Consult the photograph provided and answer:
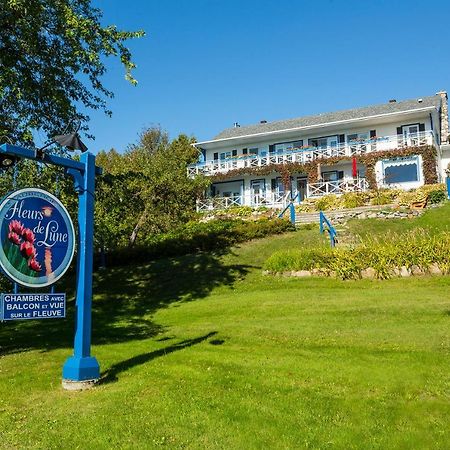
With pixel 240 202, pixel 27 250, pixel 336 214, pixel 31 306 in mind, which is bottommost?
pixel 31 306

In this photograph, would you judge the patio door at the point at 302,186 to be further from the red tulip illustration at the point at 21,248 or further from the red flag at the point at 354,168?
the red tulip illustration at the point at 21,248

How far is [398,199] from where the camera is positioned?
25859mm

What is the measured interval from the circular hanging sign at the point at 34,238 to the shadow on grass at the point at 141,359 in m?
1.69

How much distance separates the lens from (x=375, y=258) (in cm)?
1532

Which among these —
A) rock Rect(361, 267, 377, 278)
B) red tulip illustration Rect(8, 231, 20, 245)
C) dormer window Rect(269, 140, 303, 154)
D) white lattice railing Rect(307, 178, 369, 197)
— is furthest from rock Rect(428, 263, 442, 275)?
dormer window Rect(269, 140, 303, 154)

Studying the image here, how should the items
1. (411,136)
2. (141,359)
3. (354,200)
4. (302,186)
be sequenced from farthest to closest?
(302,186)
(411,136)
(354,200)
(141,359)

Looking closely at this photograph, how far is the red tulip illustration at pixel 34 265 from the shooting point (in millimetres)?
6569

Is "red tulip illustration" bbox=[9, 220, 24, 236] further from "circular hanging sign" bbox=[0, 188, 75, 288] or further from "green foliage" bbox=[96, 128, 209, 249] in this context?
"green foliage" bbox=[96, 128, 209, 249]

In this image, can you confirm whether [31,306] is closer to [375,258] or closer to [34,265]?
[34,265]

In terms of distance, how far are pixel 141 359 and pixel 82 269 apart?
201 centimetres

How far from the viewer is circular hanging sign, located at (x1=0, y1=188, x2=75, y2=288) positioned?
20.9 feet

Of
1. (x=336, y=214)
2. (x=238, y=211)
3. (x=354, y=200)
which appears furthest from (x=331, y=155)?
(x=336, y=214)

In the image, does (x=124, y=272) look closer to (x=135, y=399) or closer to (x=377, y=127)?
(x=135, y=399)

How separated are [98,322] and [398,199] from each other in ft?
60.5
